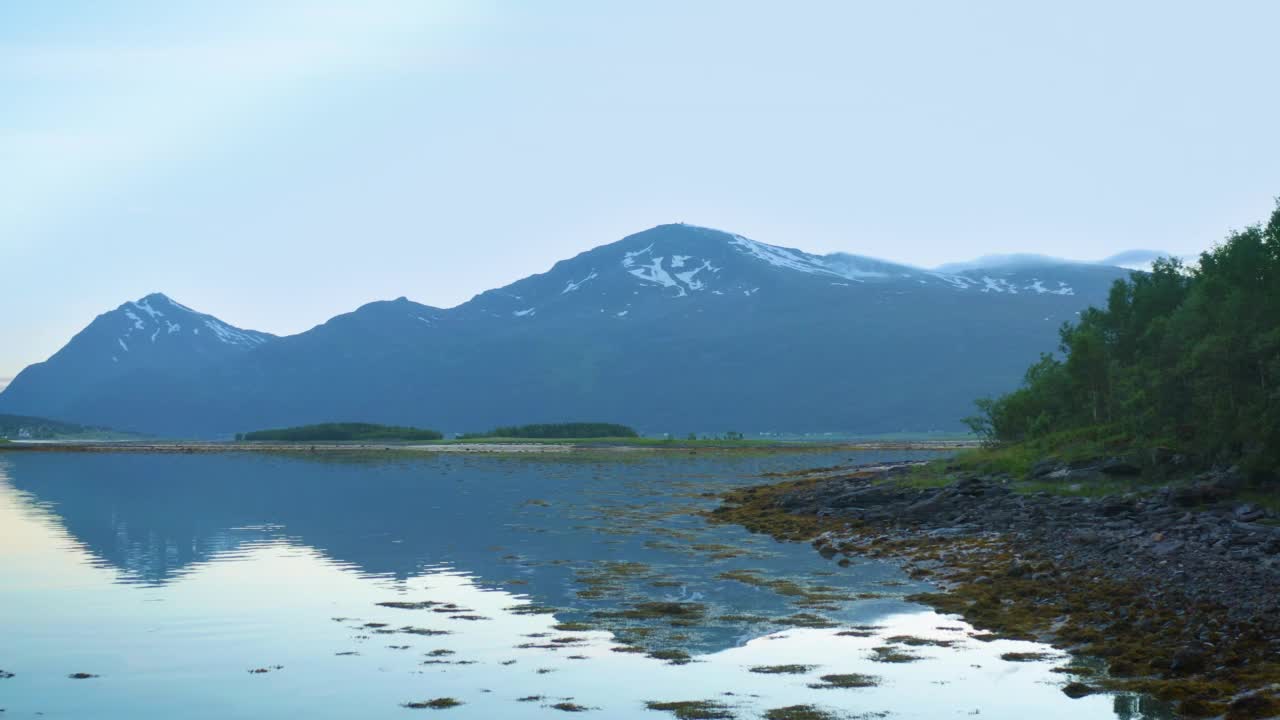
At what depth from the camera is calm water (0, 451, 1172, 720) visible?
19.7 m

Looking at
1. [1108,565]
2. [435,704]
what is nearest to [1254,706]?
[1108,565]

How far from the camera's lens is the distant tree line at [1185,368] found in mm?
42938

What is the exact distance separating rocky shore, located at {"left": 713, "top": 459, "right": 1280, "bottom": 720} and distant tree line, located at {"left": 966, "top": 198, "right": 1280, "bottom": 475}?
2600mm

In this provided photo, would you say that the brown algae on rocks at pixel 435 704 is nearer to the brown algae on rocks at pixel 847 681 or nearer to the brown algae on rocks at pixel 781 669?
the brown algae on rocks at pixel 781 669

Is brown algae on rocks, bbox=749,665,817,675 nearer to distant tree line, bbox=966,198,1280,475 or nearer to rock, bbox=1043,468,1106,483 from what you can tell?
distant tree line, bbox=966,198,1280,475

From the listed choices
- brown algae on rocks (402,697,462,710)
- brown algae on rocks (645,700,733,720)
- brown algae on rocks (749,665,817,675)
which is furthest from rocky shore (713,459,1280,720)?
brown algae on rocks (402,697,462,710)

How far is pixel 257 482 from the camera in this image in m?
99.9

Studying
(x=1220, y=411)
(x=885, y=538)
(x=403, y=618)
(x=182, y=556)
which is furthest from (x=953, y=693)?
(x=182, y=556)

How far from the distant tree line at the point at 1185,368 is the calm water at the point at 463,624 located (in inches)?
678

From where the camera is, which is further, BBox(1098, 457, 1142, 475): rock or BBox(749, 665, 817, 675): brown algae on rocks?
BBox(1098, 457, 1142, 475): rock

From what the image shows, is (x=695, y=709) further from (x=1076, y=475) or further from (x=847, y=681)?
(x=1076, y=475)

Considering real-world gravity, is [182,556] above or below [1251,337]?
below

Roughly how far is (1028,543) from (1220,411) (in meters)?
12.6

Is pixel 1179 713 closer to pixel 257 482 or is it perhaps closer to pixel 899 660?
pixel 899 660
